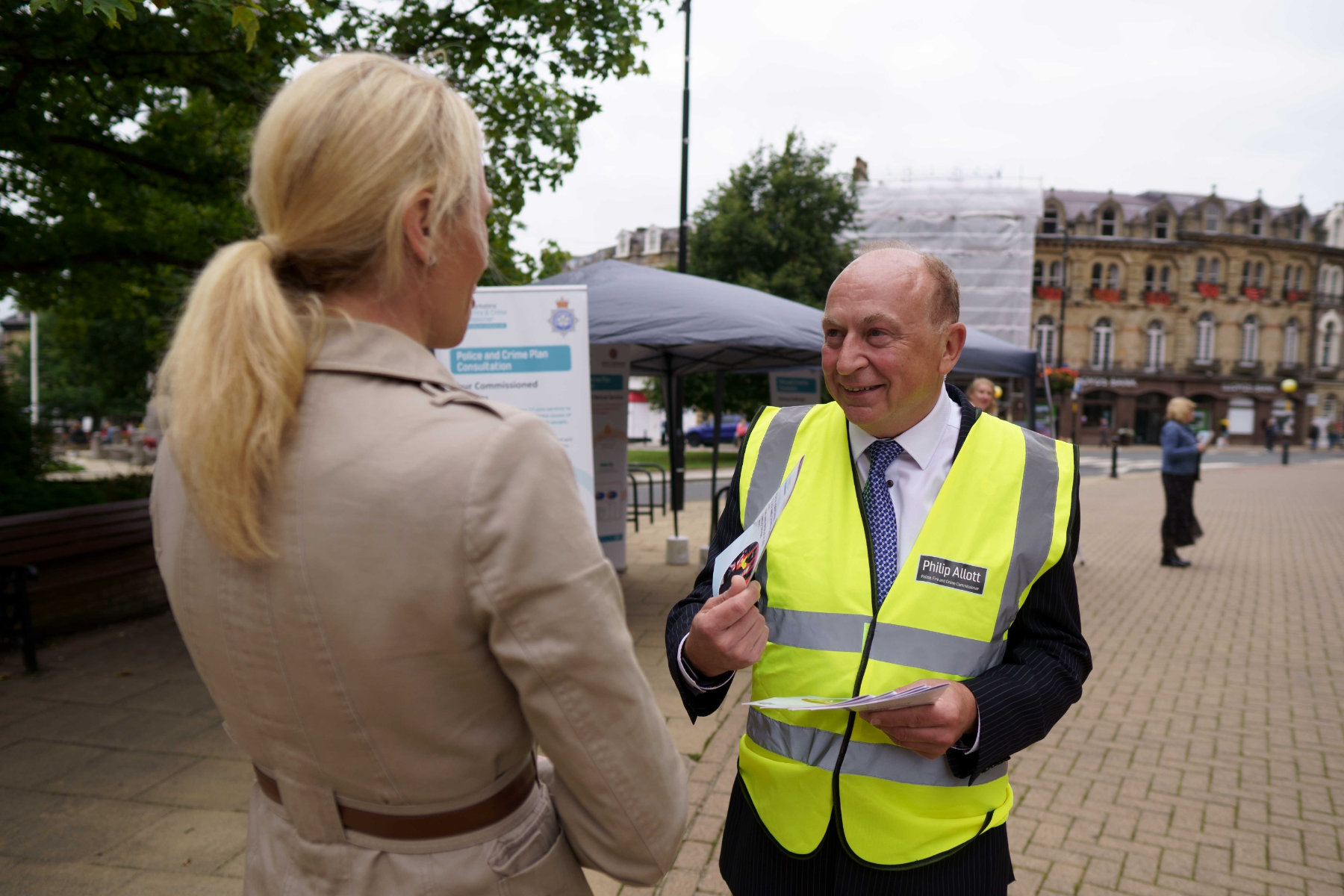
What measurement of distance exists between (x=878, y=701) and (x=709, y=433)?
37.7 metres

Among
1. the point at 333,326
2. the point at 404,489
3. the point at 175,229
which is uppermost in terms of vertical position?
the point at 175,229

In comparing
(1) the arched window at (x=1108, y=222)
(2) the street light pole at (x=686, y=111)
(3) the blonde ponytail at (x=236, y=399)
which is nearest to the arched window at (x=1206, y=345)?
(1) the arched window at (x=1108, y=222)

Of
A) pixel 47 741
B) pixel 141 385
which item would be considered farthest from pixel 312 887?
pixel 141 385

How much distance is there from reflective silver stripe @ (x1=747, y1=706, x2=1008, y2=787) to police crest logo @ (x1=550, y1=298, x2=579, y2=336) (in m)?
3.96

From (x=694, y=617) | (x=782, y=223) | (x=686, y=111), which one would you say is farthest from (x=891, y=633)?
(x=782, y=223)

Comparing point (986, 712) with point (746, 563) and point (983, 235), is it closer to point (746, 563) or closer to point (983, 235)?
point (746, 563)

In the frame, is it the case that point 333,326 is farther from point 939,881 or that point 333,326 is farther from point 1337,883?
point 1337,883

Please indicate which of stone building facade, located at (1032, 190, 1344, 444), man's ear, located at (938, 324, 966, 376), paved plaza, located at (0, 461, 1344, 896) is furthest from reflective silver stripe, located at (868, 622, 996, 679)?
stone building facade, located at (1032, 190, 1344, 444)

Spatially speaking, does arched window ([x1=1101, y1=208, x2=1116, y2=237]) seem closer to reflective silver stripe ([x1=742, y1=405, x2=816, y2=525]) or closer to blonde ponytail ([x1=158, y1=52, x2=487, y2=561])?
reflective silver stripe ([x1=742, y1=405, x2=816, y2=525])

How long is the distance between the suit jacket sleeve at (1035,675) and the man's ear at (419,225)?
1.17 m

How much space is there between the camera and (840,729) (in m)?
1.58

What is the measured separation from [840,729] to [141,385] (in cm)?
2144

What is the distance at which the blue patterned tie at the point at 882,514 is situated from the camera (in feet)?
5.35

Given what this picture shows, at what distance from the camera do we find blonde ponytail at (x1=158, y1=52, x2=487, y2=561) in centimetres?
89
